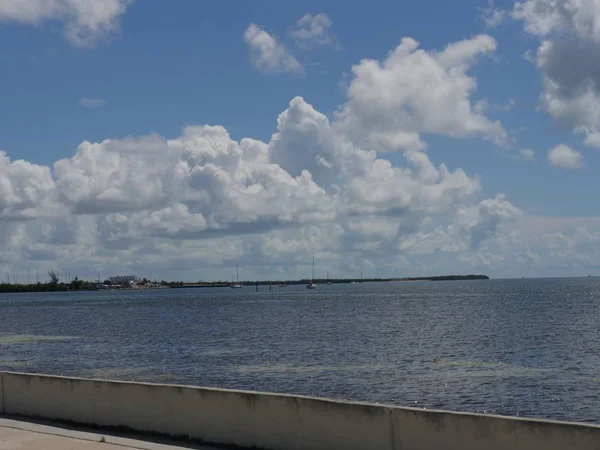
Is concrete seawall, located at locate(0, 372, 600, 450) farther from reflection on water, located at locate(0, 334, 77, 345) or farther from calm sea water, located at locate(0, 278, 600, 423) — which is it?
reflection on water, located at locate(0, 334, 77, 345)

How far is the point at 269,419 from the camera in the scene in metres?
11.8

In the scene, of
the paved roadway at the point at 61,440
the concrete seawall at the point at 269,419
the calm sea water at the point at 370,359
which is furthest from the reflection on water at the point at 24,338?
the paved roadway at the point at 61,440

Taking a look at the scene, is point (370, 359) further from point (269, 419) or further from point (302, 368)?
point (269, 419)

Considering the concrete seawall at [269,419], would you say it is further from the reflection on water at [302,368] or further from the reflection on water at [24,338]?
the reflection on water at [24,338]

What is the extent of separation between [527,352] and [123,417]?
37.9 m

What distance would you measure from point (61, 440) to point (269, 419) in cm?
377

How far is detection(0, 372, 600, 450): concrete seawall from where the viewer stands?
990cm

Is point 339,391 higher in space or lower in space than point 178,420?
lower

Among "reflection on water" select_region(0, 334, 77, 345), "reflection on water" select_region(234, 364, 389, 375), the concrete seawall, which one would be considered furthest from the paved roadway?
"reflection on water" select_region(0, 334, 77, 345)

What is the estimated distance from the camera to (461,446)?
10180 mm

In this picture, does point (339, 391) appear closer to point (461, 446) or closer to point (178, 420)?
point (178, 420)

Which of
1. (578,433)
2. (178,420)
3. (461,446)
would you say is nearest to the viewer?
(578,433)

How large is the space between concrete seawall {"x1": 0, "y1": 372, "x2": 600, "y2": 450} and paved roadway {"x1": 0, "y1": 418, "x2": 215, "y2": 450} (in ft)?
1.52

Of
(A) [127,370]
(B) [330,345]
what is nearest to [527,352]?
(B) [330,345]
